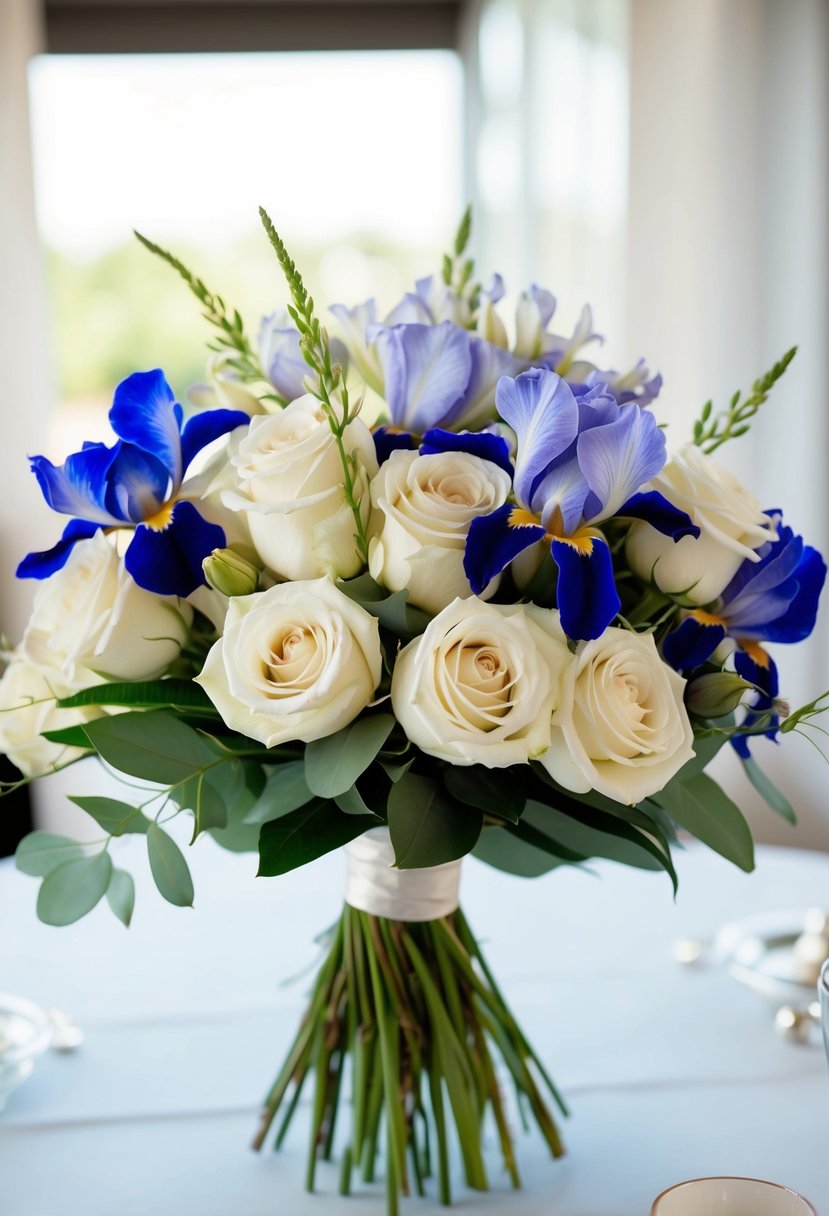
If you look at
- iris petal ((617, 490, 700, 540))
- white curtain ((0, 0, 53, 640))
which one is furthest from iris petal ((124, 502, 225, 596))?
white curtain ((0, 0, 53, 640))

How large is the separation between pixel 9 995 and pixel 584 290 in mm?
2236

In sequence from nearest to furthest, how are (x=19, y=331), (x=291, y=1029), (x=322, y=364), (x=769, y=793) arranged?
(x=322, y=364) → (x=769, y=793) → (x=291, y=1029) → (x=19, y=331)

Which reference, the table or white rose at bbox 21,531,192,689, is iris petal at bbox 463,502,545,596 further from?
the table

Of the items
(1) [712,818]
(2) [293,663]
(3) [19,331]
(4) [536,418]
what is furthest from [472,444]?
(3) [19,331]

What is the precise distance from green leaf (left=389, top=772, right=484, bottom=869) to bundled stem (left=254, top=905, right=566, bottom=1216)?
0.14 metres

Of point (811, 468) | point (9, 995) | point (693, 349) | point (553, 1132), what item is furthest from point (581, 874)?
point (693, 349)

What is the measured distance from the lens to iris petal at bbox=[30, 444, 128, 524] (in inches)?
24.5

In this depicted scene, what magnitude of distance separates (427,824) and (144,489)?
0.79ft

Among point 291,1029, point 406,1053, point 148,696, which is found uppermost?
point 148,696

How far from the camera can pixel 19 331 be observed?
2.82 m

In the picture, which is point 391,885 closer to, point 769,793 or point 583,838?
point 583,838

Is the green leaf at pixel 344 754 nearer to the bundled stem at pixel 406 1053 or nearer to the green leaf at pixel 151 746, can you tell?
the green leaf at pixel 151 746

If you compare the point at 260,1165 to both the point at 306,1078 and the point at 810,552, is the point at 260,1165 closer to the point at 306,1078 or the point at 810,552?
the point at 306,1078

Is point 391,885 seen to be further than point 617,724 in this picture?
Yes
